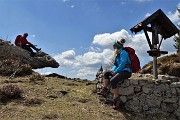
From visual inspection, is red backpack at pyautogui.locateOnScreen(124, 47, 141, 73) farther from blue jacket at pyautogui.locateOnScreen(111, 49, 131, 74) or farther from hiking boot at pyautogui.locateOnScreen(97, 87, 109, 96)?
hiking boot at pyautogui.locateOnScreen(97, 87, 109, 96)

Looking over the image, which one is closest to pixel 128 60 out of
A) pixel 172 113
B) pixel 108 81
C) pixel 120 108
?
pixel 108 81

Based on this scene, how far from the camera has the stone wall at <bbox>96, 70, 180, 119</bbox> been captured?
12125mm

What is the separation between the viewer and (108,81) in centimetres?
1203

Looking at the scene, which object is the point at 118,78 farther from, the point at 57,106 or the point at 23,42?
the point at 23,42

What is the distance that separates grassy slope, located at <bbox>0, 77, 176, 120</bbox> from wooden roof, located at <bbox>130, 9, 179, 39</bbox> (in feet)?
11.9

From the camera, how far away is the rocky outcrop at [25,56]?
19.8m

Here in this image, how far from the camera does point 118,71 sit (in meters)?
11.6

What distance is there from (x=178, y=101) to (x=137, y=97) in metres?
1.65

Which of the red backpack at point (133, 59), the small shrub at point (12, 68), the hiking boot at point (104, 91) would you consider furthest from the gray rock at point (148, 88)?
the small shrub at point (12, 68)

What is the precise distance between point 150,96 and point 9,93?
5567mm

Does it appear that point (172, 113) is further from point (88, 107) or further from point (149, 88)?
point (88, 107)

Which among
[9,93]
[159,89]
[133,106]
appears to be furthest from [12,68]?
[159,89]

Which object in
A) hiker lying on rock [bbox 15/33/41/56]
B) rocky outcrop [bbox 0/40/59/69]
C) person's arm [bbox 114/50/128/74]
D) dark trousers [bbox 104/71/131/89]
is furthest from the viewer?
hiker lying on rock [bbox 15/33/41/56]

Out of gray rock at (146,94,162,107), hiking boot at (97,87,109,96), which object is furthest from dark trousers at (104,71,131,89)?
gray rock at (146,94,162,107)
